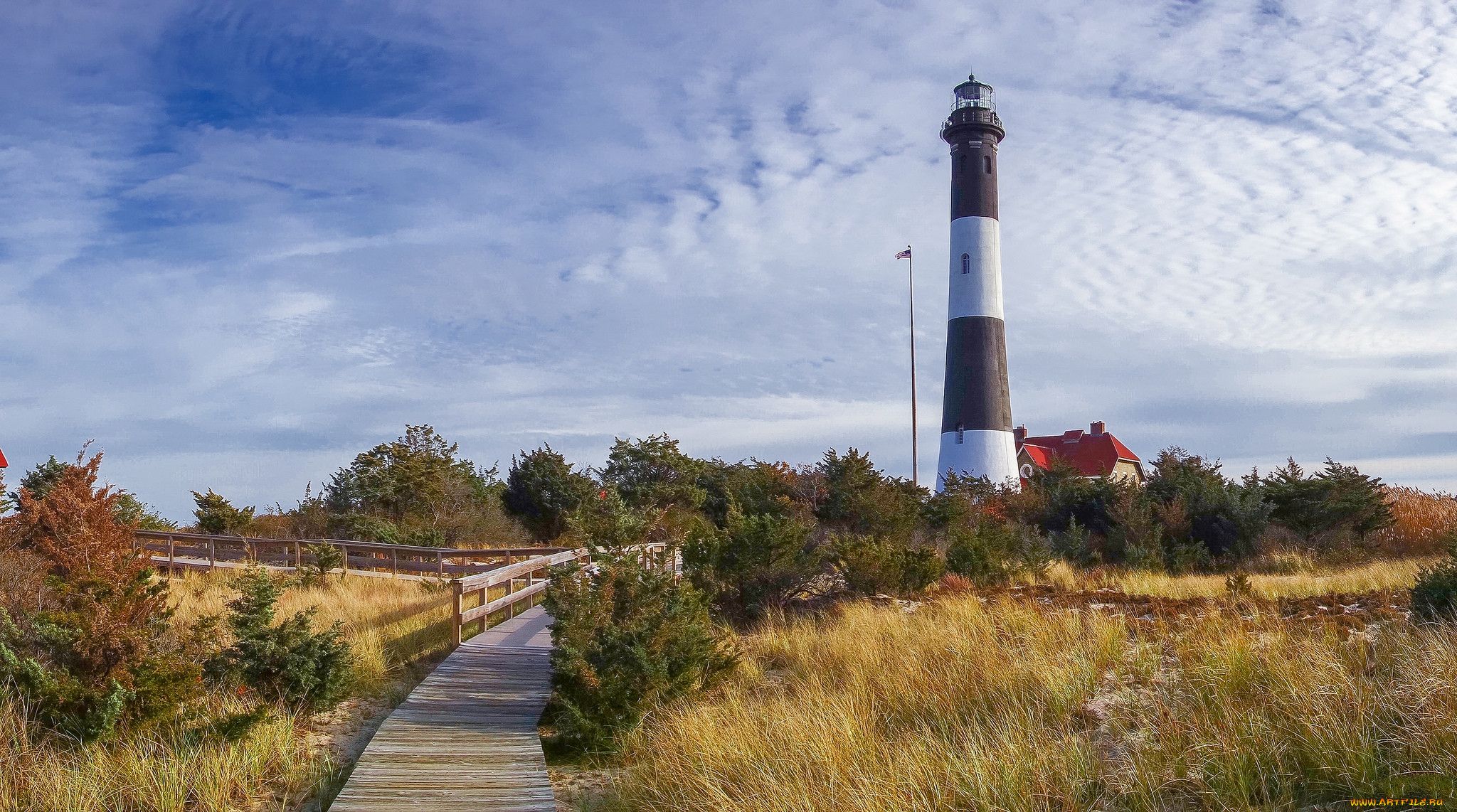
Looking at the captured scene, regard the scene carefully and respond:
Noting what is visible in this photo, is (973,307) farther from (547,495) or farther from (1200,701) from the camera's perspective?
(1200,701)

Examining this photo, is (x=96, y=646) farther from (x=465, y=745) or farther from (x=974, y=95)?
(x=974, y=95)

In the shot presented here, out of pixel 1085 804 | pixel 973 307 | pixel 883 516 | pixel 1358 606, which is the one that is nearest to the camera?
pixel 1085 804

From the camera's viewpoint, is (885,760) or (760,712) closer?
(885,760)

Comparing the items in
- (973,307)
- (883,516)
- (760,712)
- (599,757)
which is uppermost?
(973,307)

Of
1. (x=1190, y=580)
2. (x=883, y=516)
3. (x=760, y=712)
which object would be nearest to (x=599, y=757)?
(x=760, y=712)

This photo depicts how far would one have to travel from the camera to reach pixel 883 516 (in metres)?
20.6

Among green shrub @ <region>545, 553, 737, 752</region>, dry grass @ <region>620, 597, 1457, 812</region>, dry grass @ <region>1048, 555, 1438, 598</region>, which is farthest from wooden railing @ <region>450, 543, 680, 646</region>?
dry grass @ <region>1048, 555, 1438, 598</region>

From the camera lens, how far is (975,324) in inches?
1289

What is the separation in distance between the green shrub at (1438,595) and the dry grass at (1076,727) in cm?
127

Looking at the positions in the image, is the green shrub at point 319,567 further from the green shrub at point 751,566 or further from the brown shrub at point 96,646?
the brown shrub at point 96,646

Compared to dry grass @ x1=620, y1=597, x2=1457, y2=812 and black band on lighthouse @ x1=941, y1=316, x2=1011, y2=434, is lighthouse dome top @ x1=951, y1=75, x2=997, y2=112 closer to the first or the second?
black band on lighthouse @ x1=941, y1=316, x2=1011, y2=434

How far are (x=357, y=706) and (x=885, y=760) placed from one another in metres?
5.87

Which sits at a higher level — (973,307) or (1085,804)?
(973,307)

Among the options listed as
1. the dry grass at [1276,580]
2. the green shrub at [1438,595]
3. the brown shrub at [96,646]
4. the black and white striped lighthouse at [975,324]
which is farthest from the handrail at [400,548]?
the black and white striped lighthouse at [975,324]
